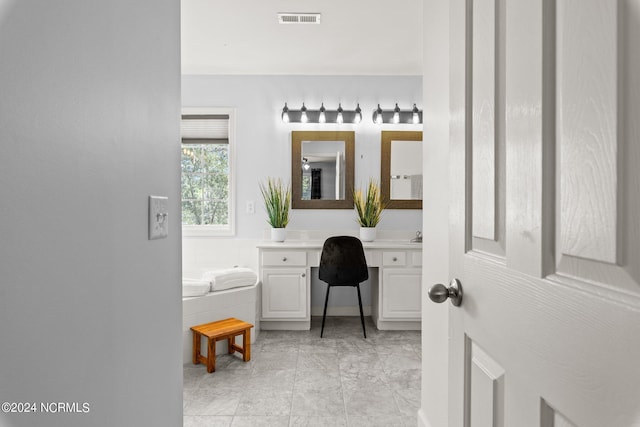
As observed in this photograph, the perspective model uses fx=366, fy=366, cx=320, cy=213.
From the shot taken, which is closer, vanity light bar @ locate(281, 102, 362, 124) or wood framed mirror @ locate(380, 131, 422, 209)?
vanity light bar @ locate(281, 102, 362, 124)

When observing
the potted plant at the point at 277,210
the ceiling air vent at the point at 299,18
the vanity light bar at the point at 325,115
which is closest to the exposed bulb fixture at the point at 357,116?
the vanity light bar at the point at 325,115

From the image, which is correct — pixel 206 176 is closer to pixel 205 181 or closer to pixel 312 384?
pixel 205 181

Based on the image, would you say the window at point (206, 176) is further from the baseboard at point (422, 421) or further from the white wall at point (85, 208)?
the white wall at point (85, 208)

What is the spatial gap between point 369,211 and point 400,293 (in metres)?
0.88

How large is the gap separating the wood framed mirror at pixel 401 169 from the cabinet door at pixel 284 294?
4.34 ft

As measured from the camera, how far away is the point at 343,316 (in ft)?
13.0

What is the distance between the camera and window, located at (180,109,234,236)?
13.0ft

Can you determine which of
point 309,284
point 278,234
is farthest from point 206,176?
point 309,284

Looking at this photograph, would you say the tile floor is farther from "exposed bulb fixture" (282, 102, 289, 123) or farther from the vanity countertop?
"exposed bulb fixture" (282, 102, 289, 123)

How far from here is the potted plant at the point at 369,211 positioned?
3781 mm

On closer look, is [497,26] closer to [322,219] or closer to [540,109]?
[540,109]

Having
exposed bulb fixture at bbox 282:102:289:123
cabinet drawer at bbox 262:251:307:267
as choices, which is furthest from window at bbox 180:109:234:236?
→ cabinet drawer at bbox 262:251:307:267

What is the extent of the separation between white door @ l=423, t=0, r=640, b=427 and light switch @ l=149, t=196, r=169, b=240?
787 mm

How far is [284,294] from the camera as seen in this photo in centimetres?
343
